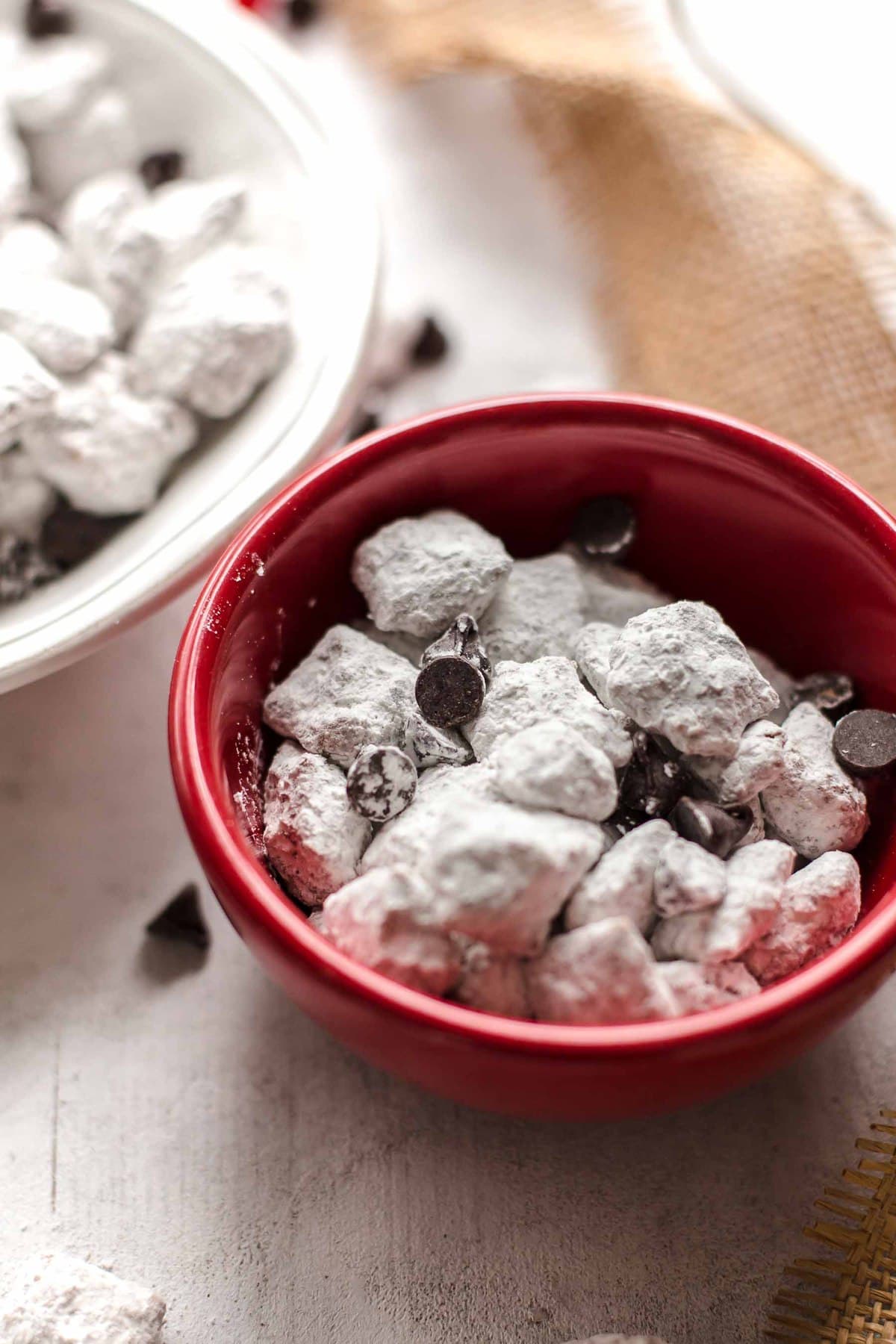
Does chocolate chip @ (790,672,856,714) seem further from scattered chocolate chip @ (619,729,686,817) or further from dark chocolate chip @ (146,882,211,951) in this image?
dark chocolate chip @ (146,882,211,951)

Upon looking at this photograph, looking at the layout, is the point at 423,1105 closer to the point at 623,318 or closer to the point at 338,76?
the point at 623,318

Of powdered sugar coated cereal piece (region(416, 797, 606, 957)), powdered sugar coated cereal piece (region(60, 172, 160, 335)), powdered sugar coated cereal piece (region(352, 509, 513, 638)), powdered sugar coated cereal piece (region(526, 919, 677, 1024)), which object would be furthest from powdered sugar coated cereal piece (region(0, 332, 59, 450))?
powdered sugar coated cereal piece (region(526, 919, 677, 1024))

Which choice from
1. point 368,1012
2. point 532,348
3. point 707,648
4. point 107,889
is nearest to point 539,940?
point 368,1012

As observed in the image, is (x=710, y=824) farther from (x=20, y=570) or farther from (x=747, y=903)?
(x=20, y=570)

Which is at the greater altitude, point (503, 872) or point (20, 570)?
point (503, 872)

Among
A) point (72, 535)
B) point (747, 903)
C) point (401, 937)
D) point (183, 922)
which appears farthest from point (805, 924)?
point (72, 535)

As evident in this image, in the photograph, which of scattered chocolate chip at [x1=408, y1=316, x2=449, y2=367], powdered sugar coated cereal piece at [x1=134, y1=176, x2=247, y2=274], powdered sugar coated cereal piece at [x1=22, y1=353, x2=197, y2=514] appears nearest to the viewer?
powdered sugar coated cereal piece at [x1=22, y1=353, x2=197, y2=514]
